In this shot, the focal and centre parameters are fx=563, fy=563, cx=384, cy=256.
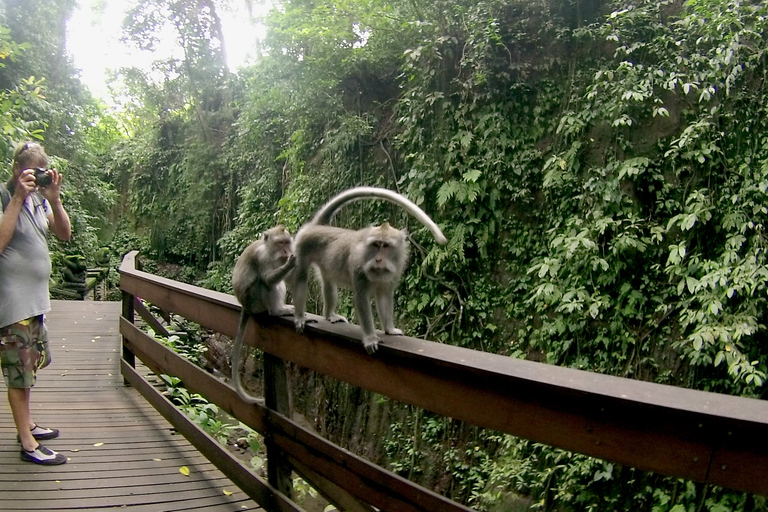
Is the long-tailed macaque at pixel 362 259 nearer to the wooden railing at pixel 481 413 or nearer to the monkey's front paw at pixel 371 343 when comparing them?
the monkey's front paw at pixel 371 343

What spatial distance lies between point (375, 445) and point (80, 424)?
3.50 metres

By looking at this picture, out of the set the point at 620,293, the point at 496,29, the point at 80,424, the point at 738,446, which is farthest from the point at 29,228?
the point at 496,29

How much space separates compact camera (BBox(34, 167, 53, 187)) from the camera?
127 inches

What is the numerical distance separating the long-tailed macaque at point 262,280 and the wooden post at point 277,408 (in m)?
0.16

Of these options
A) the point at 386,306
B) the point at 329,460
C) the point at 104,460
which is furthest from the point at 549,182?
the point at 104,460

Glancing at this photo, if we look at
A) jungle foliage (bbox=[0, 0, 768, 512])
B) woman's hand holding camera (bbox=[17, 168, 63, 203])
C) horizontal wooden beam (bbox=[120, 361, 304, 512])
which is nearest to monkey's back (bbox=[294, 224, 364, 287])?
horizontal wooden beam (bbox=[120, 361, 304, 512])

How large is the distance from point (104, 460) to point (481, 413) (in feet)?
9.29

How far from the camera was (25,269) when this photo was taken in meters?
3.21

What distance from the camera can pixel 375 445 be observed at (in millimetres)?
6664

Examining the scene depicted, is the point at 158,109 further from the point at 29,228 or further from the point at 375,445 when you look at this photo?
the point at 29,228

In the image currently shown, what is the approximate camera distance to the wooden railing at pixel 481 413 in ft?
3.58

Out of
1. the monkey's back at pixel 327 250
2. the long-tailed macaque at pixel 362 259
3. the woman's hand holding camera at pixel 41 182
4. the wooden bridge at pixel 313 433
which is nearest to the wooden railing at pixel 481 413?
the wooden bridge at pixel 313 433

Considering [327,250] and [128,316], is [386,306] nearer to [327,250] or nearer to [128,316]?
[327,250]

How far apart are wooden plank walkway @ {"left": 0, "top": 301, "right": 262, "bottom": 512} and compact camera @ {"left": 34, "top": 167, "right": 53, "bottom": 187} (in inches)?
64.8
